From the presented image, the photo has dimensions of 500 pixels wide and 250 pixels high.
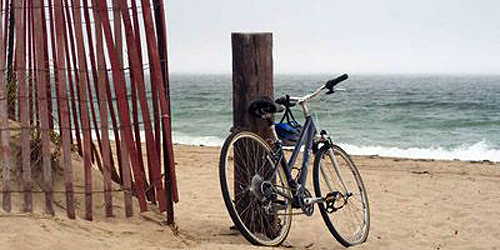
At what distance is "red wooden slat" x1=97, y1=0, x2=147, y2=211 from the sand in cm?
26

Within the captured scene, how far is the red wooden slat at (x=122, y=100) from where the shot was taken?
427 centimetres

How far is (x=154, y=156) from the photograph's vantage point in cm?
458

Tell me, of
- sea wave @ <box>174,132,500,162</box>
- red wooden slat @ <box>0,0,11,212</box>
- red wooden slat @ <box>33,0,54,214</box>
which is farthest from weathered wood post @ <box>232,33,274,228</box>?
sea wave @ <box>174,132,500,162</box>

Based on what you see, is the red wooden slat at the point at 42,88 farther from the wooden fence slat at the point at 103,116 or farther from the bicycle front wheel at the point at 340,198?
the bicycle front wheel at the point at 340,198

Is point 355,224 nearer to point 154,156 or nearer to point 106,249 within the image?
point 154,156

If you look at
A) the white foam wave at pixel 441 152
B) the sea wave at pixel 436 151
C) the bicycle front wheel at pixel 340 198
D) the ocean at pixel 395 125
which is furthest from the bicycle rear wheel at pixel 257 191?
the white foam wave at pixel 441 152

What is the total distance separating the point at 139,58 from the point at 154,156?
656 millimetres

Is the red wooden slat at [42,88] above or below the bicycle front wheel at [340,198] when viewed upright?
above

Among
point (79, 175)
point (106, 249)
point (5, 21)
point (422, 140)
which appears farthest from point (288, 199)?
point (422, 140)

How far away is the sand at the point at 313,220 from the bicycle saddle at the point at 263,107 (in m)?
0.87

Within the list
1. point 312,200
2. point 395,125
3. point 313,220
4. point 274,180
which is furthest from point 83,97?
point 395,125

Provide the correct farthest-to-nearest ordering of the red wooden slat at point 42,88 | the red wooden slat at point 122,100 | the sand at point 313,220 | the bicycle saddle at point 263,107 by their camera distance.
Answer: the bicycle saddle at point 263,107
the red wooden slat at point 122,100
the red wooden slat at point 42,88
the sand at point 313,220

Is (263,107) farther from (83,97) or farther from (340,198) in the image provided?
(83,97)

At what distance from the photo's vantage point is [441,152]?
1506cm
